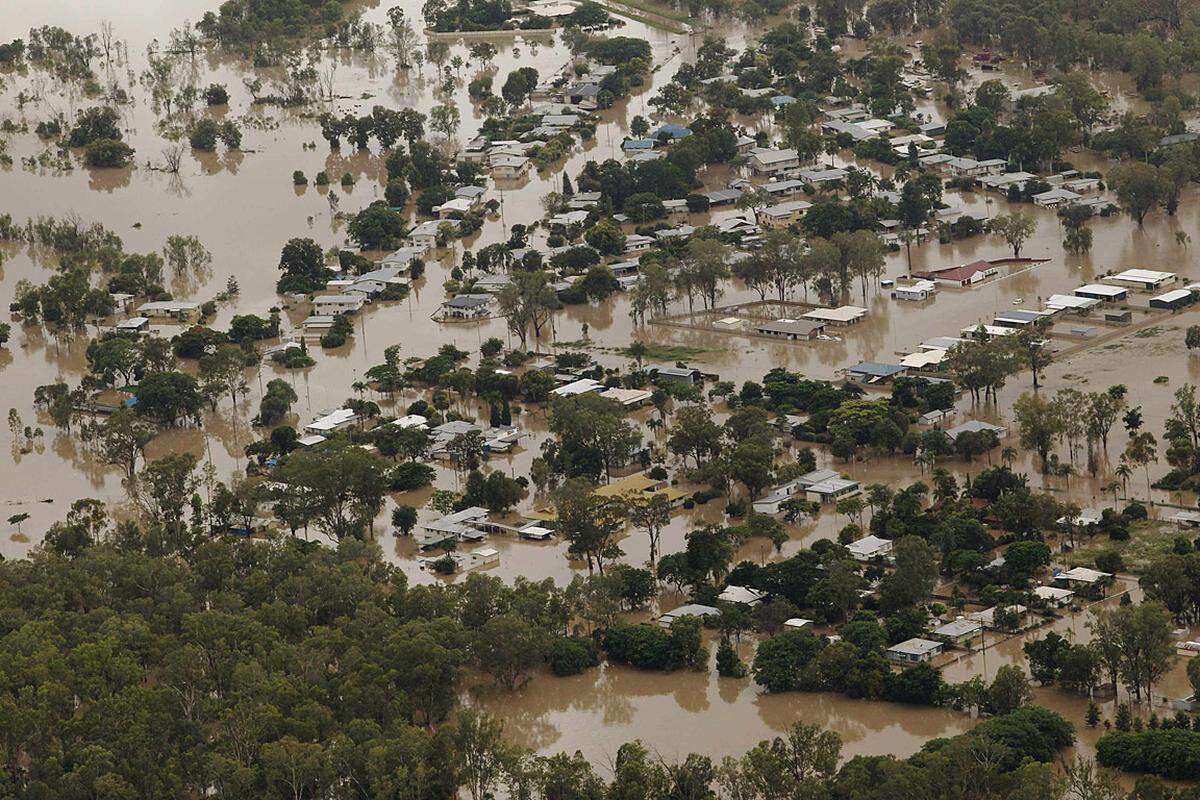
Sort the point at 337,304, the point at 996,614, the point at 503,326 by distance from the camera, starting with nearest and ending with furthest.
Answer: the point at 996,614, the point at 503,326, the point at 337,304

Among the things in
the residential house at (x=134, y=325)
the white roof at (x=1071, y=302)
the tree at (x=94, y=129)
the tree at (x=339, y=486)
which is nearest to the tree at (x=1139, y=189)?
the white roof at (x=1071, y=302)

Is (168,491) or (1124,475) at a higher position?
(168,491)

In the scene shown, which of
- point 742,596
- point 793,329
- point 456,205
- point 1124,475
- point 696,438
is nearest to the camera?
point 742,596

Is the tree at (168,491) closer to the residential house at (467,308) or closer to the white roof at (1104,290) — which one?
the residential house at (467,308)

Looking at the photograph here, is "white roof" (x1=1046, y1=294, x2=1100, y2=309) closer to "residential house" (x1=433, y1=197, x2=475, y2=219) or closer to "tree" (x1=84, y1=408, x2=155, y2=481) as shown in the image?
"residential house" (x1=433, y1=197, x2=475, y2=219)

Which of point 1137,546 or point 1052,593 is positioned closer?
point 1052,593

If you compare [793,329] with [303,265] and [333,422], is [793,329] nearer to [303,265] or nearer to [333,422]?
[333,422]

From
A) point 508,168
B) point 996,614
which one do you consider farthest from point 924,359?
point 508,168
